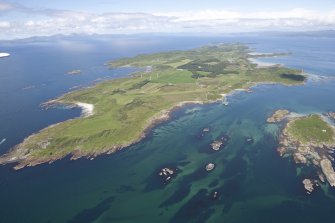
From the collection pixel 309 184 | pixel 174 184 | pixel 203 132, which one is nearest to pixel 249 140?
pixel 203 132

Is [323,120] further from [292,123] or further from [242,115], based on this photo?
[242,115]

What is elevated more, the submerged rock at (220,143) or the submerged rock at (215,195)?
the submerged rock at (220,143)

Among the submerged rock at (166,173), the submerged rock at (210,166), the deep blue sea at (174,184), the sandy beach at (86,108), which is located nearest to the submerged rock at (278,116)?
the deep blue sea at (174,184)

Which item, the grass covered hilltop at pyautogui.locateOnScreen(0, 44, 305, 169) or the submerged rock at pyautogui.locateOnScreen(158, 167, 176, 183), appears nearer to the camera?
the submerged rock at pyautogui.locateOnScreen(158, 167, 176, 183)

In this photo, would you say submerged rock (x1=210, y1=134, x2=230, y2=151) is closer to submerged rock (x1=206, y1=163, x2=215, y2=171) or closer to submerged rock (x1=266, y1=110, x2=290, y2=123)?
submerged rock (x1=206, y1=163, x2=215, y2=171)

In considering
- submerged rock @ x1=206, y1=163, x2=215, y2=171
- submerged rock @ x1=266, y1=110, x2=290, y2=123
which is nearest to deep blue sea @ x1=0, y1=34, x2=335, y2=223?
Result: submerged rock @ x1=206, y1=163, x2=215, y2=171

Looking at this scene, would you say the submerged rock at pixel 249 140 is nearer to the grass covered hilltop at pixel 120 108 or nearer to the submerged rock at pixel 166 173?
the submerged rock at pixel 166 173
